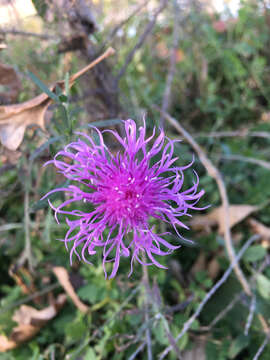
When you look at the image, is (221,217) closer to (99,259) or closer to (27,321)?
(99,259)

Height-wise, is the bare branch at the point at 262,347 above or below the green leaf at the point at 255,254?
below

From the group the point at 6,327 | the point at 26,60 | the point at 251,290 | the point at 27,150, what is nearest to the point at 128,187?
the point at 27,150

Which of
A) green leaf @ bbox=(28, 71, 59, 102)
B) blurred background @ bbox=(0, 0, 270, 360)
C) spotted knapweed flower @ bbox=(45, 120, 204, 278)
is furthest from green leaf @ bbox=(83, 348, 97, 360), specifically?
green leaf @ bbox=(28, 71, 59, 102)

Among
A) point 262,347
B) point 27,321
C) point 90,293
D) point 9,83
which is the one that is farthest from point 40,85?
point 262,347

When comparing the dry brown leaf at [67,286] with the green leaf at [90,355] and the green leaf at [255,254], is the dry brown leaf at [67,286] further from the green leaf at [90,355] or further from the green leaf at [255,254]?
the green leaf at [255,254]

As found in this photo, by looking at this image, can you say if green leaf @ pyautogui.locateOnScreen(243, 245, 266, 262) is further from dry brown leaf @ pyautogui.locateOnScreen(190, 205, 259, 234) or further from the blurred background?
dry brown leaf @ pyautogui.locateOnScreen(190, 205, 259, 234)

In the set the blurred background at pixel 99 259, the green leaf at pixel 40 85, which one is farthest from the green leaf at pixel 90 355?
the green leaf at pixel 40 85

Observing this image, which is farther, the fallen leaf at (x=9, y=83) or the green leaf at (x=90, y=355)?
the fallen leaf at (x=9, y=83)
